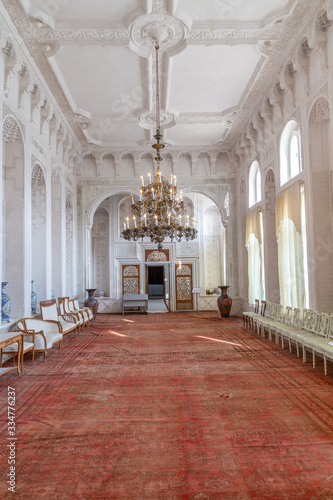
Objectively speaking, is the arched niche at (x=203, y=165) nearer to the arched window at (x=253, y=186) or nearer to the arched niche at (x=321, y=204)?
the arched window at (x=253, y=186)

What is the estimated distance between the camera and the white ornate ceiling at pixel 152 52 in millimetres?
6070

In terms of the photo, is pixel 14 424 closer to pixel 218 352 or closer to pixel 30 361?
pixel 30 361

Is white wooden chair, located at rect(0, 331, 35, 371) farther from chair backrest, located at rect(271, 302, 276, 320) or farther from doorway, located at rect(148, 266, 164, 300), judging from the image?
doorway, located at rect(148, 266, 164, 300)

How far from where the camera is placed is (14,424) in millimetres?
3584

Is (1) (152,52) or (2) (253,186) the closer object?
(1) (152,52)

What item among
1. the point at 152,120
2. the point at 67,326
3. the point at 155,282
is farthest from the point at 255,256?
the point at 155,282

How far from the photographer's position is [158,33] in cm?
662

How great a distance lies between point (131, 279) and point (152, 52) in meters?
9.52

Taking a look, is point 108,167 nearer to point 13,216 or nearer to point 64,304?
point 64,304

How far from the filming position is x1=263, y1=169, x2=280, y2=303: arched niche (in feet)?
30.3

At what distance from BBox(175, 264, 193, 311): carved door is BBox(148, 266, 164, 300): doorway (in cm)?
798

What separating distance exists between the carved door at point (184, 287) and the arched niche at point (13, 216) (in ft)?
28.8

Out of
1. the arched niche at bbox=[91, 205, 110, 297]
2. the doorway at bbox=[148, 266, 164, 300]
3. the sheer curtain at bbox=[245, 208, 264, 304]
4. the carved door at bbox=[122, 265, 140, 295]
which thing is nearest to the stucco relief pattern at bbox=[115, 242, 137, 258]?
the carved door at bbox=[122, 265, 140, 295]

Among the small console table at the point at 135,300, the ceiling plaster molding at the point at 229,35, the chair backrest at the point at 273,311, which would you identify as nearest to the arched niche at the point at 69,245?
the small console table at the point at 135,300
